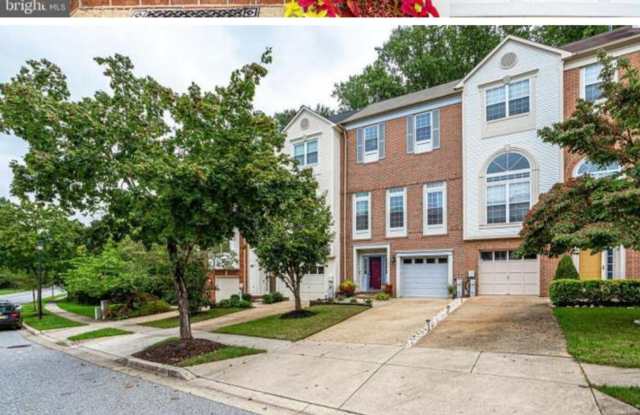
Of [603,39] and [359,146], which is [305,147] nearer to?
[359,146]

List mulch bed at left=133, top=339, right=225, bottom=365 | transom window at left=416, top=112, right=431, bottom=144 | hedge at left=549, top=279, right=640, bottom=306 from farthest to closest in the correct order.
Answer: transom window at left=416, top=112, right=431, bottom=144 < hedge at left=549, top=279, right=640, bottom=306 < mulch bed at left=133, top=339, right=225, bottom=365

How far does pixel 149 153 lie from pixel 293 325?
5532mm

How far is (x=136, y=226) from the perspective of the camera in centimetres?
762

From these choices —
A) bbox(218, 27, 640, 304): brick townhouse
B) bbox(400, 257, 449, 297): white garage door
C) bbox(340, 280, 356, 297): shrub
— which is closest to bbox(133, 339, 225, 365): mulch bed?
bbox(218, 27, 640, 304): brick townhouse

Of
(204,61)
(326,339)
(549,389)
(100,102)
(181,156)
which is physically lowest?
(326,339)

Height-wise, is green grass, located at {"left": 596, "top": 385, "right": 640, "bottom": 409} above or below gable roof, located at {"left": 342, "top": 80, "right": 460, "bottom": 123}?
below

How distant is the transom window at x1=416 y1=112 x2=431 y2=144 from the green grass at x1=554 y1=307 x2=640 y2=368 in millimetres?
8040

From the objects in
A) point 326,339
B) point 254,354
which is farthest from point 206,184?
point 326,339

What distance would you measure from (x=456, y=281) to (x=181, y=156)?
10.9m

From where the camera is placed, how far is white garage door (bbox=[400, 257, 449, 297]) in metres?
15.3

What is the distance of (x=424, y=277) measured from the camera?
1563 cm

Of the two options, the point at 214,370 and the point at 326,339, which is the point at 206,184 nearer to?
the point at 214,370

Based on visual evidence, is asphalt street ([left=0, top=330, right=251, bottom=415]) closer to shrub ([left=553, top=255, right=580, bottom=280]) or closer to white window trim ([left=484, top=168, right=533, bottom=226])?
shrub ([left=553, top=255, right=580, bottom=280])

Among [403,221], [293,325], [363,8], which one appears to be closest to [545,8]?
[363,8]
